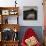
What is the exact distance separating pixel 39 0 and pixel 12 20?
119 centimetres

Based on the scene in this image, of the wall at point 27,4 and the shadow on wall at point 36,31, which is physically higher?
the wall at point 27,4

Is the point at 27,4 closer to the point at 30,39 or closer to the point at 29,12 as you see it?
the point at 29,12

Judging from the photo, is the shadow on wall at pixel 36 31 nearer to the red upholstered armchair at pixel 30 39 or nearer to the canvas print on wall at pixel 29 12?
the red upholstered armchair at pixel 30 39

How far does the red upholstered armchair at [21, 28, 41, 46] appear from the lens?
194 inches

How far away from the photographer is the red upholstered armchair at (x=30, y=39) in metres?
4.93

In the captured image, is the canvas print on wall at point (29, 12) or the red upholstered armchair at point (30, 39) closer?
the red upholstered armchair at point (30, 39)

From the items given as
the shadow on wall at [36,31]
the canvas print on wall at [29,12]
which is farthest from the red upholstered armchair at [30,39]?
the canvas print on wall at [29,12]

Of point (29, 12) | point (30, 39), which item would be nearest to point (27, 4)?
point (29, 12)

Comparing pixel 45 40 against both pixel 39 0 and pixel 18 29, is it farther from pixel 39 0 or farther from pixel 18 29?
pixel 39 0

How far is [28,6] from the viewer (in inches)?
210

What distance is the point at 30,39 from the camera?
496cm

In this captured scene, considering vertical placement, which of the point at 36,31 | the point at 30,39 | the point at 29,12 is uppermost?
the point at 29,12

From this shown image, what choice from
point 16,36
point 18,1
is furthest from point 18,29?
point 18,1

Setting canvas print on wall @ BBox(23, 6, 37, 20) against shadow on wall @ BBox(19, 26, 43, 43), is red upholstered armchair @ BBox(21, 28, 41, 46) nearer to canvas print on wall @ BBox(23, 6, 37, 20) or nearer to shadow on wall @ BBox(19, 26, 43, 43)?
shadow on wall @ BBox(19, 26, 43, 43)
